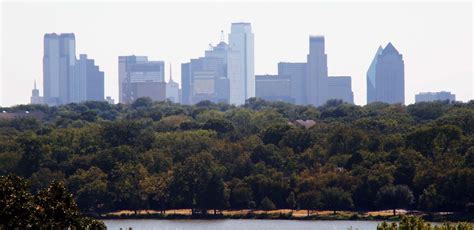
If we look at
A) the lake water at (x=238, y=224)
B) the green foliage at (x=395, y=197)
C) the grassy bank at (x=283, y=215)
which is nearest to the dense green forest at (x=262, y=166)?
the green foliage at (x=395, y=197)

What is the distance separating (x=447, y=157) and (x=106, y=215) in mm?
23410

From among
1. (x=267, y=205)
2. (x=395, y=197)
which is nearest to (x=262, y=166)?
(x=267, y=205)

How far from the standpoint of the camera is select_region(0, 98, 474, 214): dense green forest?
99.8 meters

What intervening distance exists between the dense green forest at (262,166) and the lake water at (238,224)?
5559mm

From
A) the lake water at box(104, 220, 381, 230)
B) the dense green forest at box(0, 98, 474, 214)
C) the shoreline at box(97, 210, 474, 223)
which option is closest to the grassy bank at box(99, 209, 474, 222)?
the shoreline at box(97, 210, 474, 223)

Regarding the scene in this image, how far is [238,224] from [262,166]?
54.3 feet

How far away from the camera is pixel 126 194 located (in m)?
105

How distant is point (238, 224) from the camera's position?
93.8 m

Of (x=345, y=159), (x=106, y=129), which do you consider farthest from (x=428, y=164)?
(x=106, y=129)

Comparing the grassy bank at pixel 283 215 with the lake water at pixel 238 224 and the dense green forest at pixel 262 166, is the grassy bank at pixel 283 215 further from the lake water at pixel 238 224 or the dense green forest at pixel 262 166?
the lake water at pixel 238 224

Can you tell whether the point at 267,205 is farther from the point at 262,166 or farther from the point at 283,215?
the point at 262,166

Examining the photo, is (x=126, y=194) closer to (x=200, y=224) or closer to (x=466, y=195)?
(x=200, y=224)

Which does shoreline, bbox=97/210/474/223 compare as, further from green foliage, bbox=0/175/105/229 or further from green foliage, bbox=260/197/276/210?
green foliage, bbox=0/175/105/229

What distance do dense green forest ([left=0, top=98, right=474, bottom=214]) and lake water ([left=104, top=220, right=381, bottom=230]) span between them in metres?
5.56
